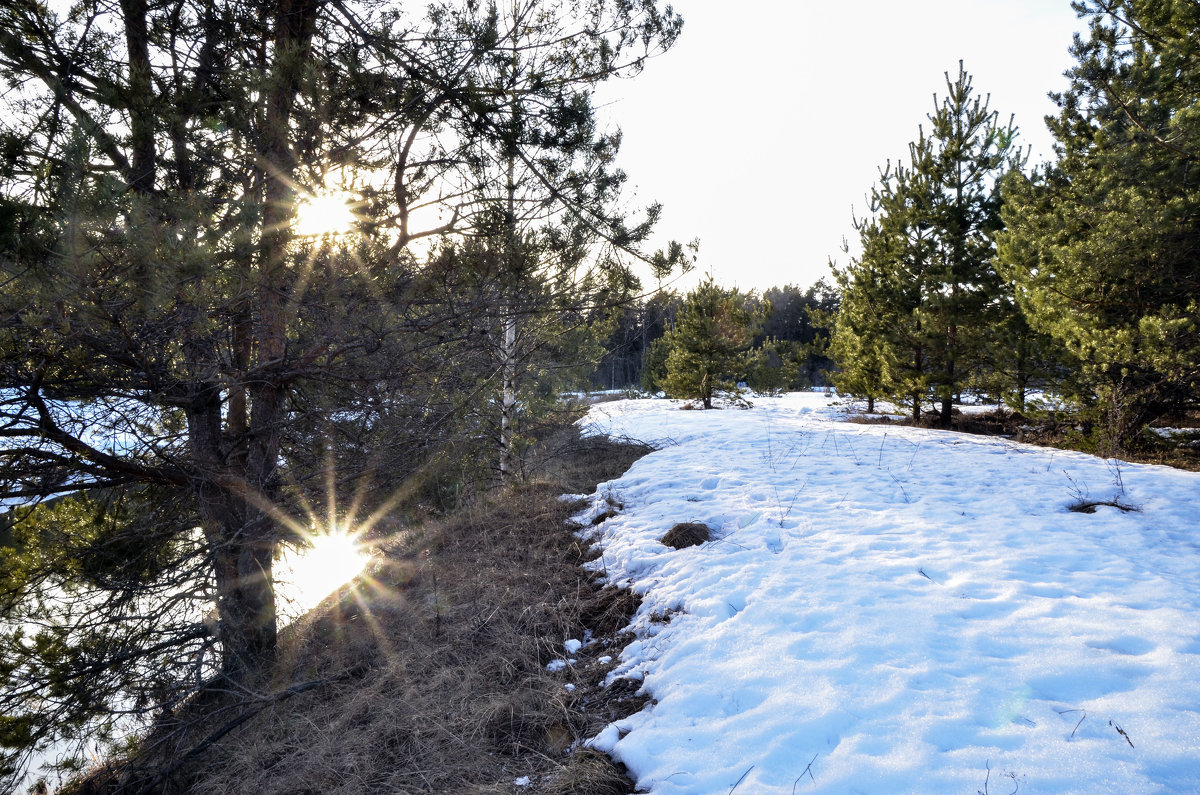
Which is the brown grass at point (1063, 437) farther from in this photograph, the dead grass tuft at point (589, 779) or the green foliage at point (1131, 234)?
the dead grass tuft at point (589, 779)

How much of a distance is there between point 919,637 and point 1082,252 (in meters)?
5.93

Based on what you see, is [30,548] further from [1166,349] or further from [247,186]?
[1166,349]

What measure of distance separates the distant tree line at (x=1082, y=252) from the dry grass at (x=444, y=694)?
A: 6726mm

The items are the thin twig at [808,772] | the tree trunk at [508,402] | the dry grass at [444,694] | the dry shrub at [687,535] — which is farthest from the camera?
the tree trunk at [508,402]

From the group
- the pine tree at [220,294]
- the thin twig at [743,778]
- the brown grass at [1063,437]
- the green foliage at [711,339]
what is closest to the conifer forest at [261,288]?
the pine tree at [220,294]

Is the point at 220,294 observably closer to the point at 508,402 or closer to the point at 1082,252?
the point at 508,402

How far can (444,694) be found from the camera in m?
3.55

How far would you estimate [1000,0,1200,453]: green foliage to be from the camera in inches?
226

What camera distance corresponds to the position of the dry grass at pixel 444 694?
2881mm

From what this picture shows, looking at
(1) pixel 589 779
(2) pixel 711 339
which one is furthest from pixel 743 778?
(2) pixel 711 339

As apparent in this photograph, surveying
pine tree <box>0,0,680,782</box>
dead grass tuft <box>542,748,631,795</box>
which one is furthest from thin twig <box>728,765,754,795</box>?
pine tree <box>0,0,680,782</box>

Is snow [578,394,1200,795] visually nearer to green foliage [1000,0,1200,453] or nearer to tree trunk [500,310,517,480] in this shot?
green foliage [1000,0,1200,453]

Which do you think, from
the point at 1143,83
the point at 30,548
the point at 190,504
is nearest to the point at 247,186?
the point at 190,504

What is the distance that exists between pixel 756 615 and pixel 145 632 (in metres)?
→ 4.30
